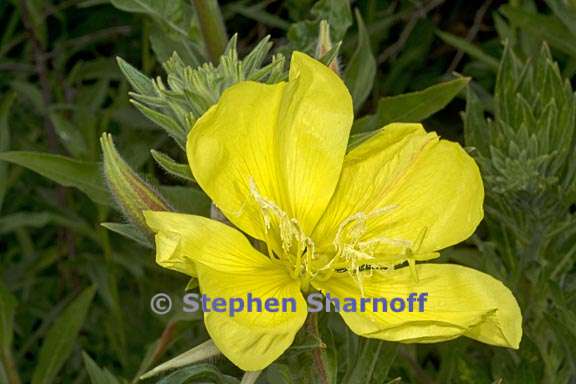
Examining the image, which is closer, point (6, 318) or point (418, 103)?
point (418, 103)

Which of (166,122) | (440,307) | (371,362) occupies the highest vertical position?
(166,122)

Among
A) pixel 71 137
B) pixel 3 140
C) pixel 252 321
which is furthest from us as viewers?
pixel 71 137

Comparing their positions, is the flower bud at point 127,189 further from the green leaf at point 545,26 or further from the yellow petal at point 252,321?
the green leaf at point 545,26

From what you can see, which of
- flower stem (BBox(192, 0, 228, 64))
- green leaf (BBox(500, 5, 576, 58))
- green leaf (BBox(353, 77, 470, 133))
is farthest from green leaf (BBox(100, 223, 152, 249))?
green leaf (BBox(500, 5, 576, 58))

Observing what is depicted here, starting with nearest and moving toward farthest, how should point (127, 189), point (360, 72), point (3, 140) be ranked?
point (127, 189) → point (360, 72) → point (3, 140)

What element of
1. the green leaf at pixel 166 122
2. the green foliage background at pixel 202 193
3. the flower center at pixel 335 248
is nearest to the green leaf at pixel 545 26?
the green foliage background at pixel 202 193

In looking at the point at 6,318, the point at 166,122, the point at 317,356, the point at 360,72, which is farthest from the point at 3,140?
the point at 317,356

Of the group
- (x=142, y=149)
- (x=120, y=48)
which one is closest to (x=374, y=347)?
(x=142, y=149)

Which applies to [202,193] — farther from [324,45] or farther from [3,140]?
[3,140]
